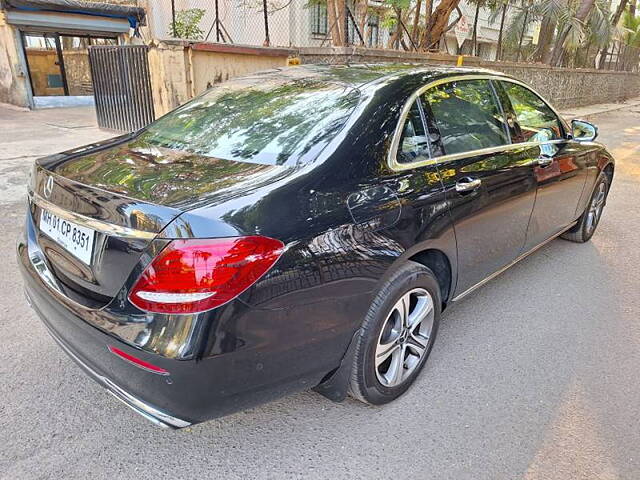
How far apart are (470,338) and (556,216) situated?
1533 millimetres

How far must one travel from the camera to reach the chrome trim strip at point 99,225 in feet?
5.59

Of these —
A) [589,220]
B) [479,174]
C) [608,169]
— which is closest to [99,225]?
[479,174]

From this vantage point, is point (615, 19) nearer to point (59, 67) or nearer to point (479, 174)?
point (59, 67)

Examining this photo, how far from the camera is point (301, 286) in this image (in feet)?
6.08

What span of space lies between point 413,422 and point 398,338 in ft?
1.39

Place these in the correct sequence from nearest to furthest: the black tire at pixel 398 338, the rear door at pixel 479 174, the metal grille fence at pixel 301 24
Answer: the black tire at pixel 398 338
the rear door at pixel 479 174
the metal grille fence at pixel 301 24

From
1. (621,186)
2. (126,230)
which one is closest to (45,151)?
(126,230)

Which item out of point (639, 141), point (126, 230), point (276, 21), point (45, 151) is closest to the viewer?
point (126, 230)

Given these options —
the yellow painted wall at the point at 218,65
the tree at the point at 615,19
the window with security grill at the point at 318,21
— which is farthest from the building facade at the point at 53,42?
the tree at the point at 615,19

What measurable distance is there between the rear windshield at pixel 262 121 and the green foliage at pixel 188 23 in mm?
11980

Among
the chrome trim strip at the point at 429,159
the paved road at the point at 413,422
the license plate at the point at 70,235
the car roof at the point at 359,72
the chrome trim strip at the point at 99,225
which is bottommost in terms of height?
the paved road at the point at 413,422

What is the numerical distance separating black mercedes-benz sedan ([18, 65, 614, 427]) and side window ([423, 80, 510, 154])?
0.02m

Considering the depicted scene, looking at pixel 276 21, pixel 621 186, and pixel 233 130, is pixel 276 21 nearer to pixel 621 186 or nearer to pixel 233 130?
pixel 621 186

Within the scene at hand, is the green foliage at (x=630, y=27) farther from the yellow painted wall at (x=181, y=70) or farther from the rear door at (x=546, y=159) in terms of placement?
the rear door at (x=546, y=159)
